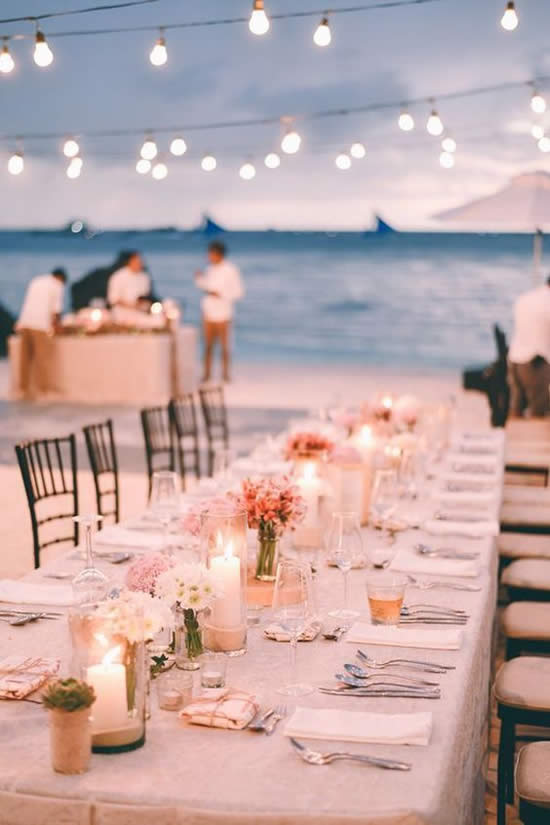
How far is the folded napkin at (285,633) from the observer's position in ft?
9.05

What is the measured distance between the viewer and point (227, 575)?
8.62ft

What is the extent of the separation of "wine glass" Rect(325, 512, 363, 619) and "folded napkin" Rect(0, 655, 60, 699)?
2.54 ft

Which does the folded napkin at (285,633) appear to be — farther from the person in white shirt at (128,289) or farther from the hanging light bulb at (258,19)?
the person in white shirt at (128,289)

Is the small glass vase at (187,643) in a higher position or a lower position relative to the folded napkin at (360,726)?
Answer: higher

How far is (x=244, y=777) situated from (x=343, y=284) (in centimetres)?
3628

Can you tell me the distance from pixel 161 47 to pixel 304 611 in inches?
166

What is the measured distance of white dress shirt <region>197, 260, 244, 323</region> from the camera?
529 inches

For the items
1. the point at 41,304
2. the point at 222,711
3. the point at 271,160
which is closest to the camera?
the point at 222,711

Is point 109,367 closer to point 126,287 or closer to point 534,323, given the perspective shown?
point 126,287

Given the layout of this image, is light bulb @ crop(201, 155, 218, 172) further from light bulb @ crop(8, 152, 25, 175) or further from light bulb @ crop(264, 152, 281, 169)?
light bulb @ crop(8, 152, 25, 175)

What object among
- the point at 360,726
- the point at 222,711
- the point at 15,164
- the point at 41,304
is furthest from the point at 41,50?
the point at 41,304

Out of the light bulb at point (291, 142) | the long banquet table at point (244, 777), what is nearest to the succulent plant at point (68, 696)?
the long banquet table at point (244, 777)

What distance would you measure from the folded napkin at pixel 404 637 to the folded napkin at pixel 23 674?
0.72 metres

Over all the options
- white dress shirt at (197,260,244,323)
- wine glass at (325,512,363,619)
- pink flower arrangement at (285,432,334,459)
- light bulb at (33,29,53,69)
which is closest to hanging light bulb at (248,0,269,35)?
light bulb at (33,29,53,69)
